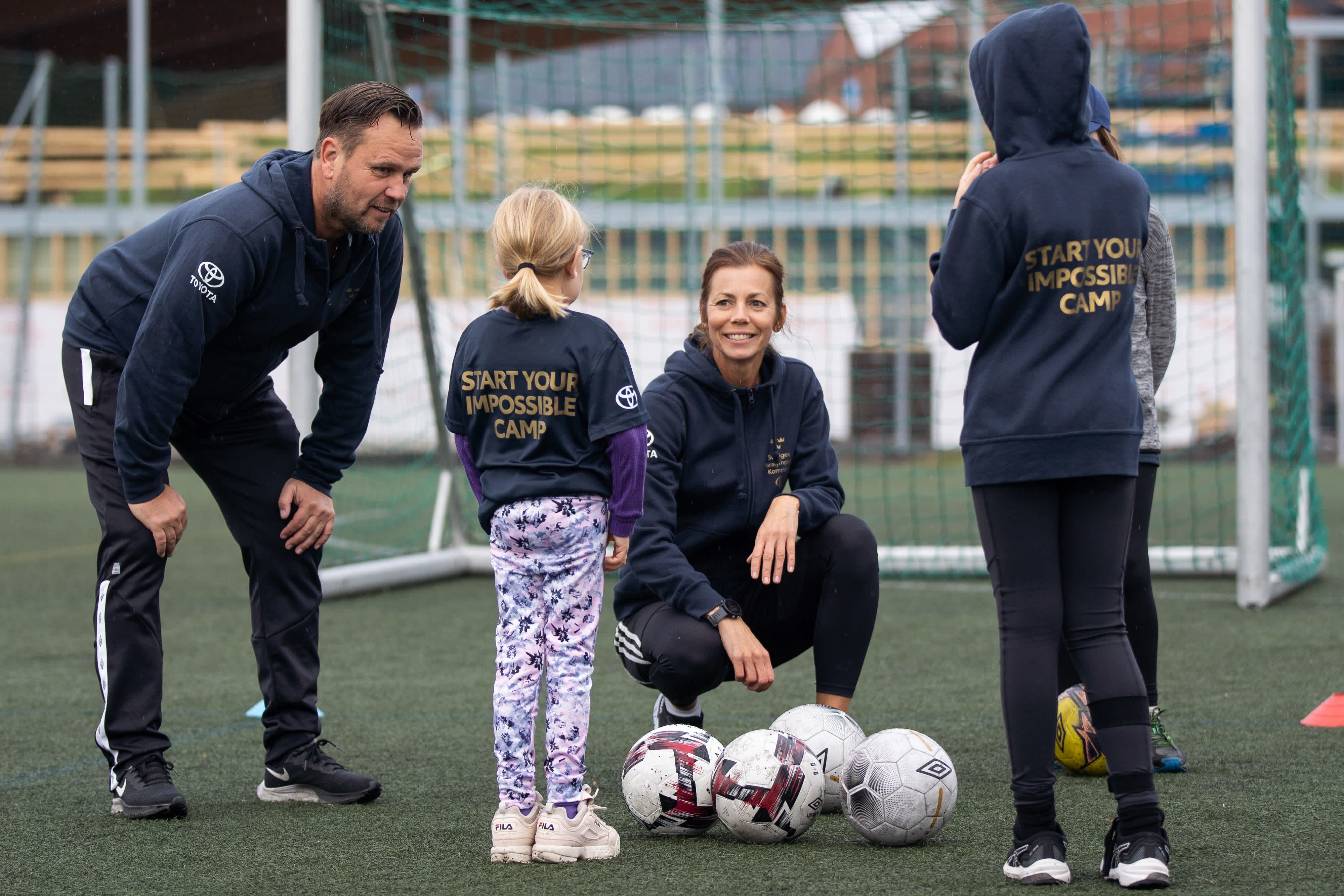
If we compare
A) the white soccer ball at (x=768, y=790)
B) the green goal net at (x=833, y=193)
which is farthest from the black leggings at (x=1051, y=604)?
the green goal net at (x=833, y=193)

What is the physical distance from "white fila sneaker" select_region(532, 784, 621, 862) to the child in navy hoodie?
73cm

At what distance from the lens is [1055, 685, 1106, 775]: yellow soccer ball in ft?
10.6

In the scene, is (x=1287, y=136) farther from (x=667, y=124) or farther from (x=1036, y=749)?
(x=667, y=124)

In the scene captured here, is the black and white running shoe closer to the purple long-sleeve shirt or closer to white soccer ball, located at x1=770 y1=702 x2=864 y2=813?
white soccer ball, located at x1=770 y1=702 x2=864 y2=813

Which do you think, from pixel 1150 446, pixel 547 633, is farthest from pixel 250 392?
pixel 1150 446

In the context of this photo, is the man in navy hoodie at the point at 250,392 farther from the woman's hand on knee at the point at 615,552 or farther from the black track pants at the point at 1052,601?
the black track pants at the point at 1052,601

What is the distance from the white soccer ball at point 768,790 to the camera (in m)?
2.71

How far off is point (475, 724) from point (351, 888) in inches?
58.4

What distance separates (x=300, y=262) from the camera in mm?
2965

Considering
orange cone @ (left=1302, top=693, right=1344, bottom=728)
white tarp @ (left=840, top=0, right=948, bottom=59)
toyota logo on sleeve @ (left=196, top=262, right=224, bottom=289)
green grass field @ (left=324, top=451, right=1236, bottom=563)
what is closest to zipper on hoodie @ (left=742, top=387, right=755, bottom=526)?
toyota logo on sleeve @ (left=196, top=262, right=224, bottom=289)

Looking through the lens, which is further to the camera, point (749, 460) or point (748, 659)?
point (749, 460)

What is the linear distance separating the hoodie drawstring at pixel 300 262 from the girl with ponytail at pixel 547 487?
47 centimetres

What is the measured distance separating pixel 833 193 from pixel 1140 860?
1405 cm

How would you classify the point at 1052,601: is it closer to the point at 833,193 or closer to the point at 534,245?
the point at 534,245
